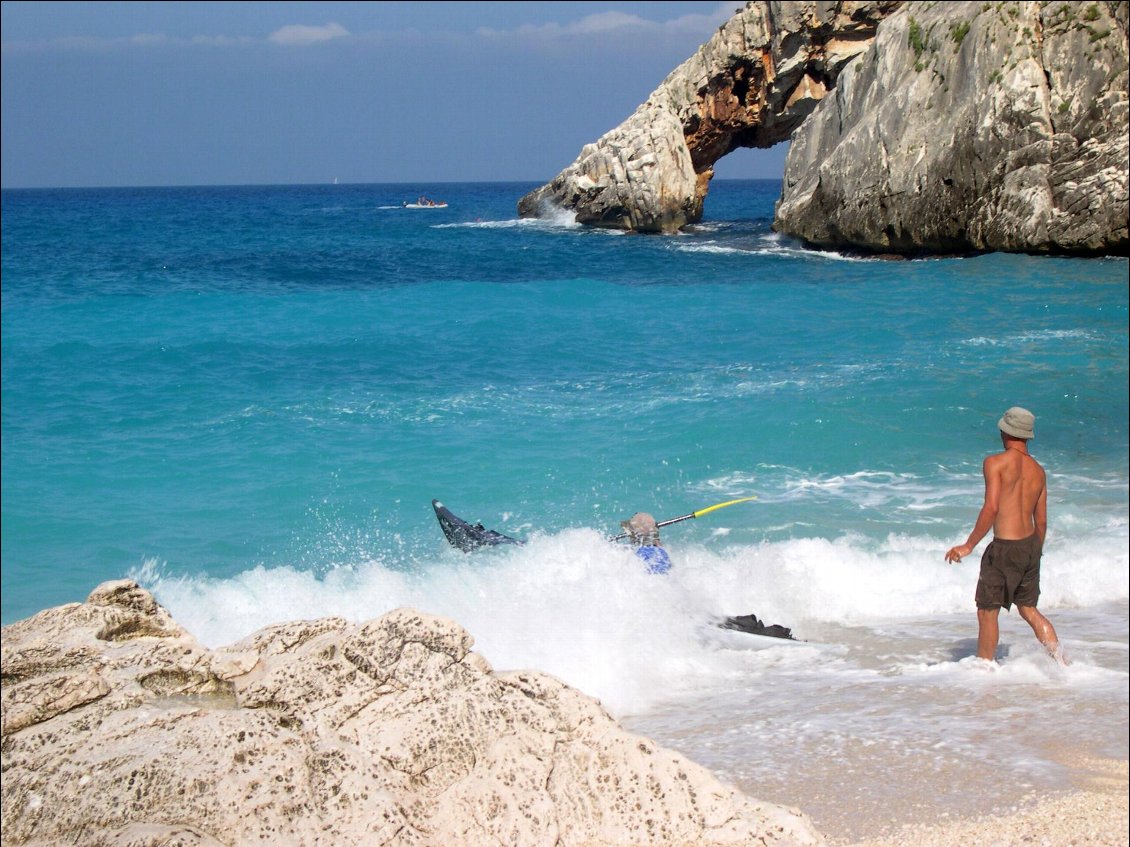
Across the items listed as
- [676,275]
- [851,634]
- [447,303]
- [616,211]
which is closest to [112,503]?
→ [851,634]

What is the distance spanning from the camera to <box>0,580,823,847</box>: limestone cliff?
9.41 ft

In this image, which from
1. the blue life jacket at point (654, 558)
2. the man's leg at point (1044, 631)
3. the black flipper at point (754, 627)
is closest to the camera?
the man's leg at point (1044, 631)

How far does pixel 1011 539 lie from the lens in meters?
6.29

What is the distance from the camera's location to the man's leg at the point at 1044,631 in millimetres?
6129

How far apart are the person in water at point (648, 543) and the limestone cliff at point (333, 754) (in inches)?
196

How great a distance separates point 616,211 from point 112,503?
3618cm

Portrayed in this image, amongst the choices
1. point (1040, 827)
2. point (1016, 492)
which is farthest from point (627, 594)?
point (1040, 827)

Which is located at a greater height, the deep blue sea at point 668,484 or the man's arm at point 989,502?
the man's arm at point 989,502

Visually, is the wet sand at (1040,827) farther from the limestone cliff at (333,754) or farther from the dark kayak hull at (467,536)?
the dark kayak hull at (467,536)

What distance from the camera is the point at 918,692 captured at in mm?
5797

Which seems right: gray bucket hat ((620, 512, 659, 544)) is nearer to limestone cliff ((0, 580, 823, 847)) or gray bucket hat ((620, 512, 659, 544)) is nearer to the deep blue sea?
the deep blue sea

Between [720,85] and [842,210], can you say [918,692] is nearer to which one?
[842,210]

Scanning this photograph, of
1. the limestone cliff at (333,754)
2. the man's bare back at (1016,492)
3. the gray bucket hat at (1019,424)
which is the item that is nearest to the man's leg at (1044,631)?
the man's bare back at (1016,492)

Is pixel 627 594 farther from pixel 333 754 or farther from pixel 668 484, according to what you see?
pixel 333 754
